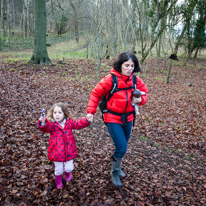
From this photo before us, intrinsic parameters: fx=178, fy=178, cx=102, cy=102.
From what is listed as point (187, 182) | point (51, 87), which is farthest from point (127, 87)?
point (51, 87)

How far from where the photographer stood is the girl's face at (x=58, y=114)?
8.61 feet

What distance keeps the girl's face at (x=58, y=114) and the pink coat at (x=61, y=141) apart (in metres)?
0.09

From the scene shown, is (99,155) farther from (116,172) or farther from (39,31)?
Result: (39,31)

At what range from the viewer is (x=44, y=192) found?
112 inches

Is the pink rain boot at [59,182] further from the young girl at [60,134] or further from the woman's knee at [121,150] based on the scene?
the woman's knee at [121,150]

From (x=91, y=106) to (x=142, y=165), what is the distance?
87.7 inches

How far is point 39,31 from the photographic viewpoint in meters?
11.8

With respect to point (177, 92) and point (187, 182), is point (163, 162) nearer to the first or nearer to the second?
point (187, 182)

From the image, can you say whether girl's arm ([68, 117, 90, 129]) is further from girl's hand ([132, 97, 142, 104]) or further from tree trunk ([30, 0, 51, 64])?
tree trunk ([30, 0, 51, 64])

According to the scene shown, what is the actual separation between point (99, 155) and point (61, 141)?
71.6 inches

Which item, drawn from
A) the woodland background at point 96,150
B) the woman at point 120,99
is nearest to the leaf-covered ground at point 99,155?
the woodland background at point 96,150

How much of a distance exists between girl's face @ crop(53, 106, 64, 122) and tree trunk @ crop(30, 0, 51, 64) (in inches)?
420

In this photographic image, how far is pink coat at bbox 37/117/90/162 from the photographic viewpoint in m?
2.63

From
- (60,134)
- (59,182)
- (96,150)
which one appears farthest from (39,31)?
(59,182)
